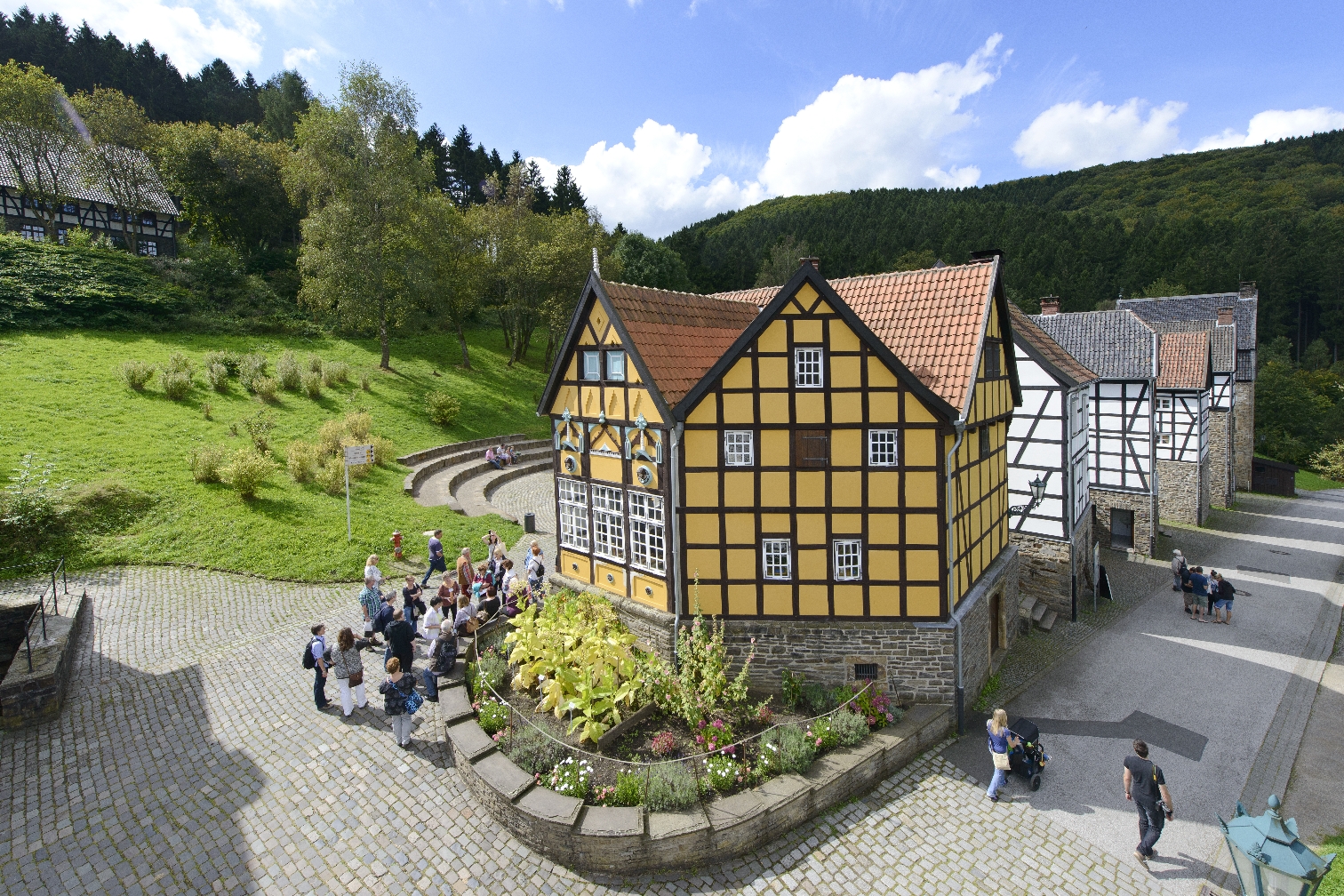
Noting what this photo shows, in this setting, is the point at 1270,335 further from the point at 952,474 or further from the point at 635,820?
the point at 635,820

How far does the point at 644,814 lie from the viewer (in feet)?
27.8

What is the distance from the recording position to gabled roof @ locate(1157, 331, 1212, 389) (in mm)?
26406

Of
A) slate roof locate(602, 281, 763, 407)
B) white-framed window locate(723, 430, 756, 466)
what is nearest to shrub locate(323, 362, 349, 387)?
slate roof locate(602, 281, 763, 407)

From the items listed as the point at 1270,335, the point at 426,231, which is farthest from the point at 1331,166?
the point at 426,231

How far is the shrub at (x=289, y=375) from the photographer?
28.1 meters

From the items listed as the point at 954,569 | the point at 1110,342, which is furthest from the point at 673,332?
the point at 1110,342

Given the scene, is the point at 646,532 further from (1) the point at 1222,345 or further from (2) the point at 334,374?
(1) the point at 1222,345

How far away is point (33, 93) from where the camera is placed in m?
34.4

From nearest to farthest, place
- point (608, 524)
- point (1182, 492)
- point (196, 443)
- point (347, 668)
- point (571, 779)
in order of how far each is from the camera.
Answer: point (571, 779), point (347, 668), point (608, 524), point (196, 443), point (1182, 492)

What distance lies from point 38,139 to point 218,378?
76.9 feet

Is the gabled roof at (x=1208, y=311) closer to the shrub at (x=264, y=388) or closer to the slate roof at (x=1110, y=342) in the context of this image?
the slate roof at (x=1110, y=342)

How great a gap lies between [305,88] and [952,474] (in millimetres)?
69307

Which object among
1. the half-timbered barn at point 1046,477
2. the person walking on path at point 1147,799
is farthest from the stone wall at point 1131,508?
the person walking on path at point 1147,799

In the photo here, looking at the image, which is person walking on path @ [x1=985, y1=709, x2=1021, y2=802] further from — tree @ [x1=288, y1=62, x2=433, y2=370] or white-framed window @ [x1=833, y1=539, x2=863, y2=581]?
tree @ [x1=288, y1=62, x2=433, y2=370]
